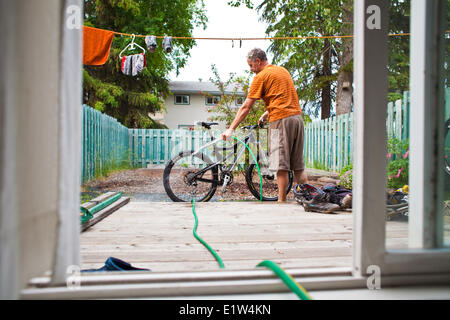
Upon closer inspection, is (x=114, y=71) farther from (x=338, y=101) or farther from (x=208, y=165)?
(x=208, y=165)

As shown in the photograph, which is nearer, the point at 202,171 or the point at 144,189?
the point at 202,171

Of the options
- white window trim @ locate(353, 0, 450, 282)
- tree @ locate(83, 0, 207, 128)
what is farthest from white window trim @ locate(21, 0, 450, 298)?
tree @ locate(83, 0, 207, 128)

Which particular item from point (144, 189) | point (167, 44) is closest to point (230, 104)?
point (167, 44)

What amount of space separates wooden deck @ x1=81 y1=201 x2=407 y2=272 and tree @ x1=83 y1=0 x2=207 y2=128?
33.7ft

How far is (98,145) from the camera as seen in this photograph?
552 cm

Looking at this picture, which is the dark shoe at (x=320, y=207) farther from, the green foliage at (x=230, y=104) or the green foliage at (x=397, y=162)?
the green foliage at (x=230, y=104)

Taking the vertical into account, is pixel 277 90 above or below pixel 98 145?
above

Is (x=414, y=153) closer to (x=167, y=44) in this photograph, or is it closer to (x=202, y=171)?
(x=202, y=171)

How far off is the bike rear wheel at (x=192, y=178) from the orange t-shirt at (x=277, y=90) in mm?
1016

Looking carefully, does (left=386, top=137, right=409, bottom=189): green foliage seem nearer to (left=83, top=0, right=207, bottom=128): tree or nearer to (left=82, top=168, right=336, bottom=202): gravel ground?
(left=82, top=168, right=336, bottom=202): gravel ground

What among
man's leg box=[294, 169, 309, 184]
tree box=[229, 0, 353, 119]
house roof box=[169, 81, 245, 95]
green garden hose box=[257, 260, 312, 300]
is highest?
house roof box=[169, 81, 245, 95]

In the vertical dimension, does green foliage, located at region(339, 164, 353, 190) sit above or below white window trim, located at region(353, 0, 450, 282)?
below

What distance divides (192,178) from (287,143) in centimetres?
121

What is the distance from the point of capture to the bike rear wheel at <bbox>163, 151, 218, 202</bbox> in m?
3.34
